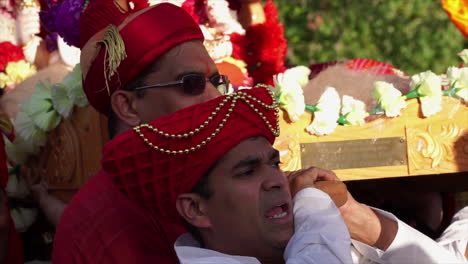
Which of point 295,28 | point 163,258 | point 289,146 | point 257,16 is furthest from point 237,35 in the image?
point 295,28

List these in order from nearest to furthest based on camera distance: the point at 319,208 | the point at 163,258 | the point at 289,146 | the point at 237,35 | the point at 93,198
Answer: the point at 319,208
the point at 163,258
the point at 93,198
the point at 289,146
the point at 237,35

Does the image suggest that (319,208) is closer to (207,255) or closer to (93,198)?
(207,255)

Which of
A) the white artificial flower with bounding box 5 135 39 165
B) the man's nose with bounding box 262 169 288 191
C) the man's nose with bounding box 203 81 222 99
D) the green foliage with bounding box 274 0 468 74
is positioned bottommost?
the green foliage with bounding box 274 0 468 74

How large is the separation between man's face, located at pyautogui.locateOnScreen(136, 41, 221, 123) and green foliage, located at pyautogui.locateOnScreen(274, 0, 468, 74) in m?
5.76

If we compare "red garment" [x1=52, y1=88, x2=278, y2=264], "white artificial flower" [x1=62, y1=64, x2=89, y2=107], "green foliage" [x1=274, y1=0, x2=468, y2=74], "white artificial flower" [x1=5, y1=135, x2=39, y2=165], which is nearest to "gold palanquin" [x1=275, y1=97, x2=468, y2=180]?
"white artificial flower" [x1=62, y1=64, x2=89, y2=107]

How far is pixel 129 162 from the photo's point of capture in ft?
6.59

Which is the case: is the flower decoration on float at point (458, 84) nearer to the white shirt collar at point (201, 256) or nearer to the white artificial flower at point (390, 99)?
the white artificial flower at point (390, 99)

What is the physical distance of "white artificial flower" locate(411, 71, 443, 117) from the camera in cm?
306

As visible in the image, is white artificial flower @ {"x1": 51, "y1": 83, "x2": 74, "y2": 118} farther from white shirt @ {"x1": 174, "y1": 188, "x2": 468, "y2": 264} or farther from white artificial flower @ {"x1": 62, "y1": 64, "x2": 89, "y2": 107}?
white shirt @ {"x1": 174, "y1": 188, "x2": 468, "y2": 264}

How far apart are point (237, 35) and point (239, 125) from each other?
1.97 m

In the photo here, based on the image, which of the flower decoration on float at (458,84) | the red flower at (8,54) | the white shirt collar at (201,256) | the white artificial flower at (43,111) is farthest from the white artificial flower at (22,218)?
the flower decoration on float at (458,84)

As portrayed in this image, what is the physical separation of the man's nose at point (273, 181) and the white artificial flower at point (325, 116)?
1.06m

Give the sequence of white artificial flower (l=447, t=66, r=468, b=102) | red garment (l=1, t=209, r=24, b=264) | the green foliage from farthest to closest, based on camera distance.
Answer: the green foliage
white artificial flower (l=447, t=66, r=468, b=102)
red garment (l=1, t=209, r=24, b=264)

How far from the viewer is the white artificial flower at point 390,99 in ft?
10.0
